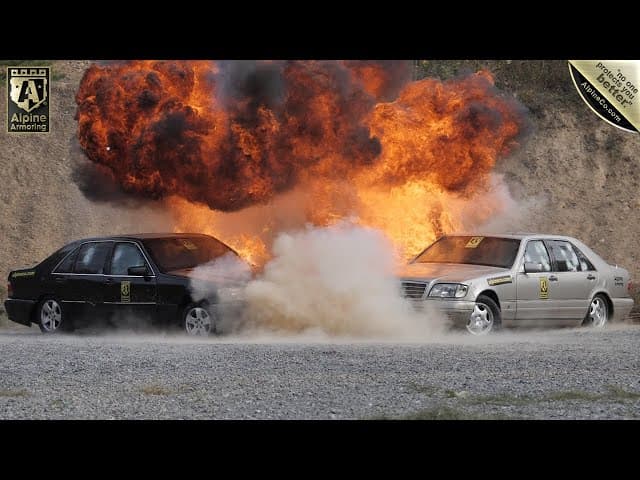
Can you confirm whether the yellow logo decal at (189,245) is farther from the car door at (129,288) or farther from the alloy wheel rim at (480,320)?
the alloy wheel rim at (480,320)

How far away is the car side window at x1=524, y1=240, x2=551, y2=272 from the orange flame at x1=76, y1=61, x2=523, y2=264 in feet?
11.5

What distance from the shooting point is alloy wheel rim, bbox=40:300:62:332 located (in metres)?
16.2

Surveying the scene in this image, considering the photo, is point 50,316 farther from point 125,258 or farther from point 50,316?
point 125,258

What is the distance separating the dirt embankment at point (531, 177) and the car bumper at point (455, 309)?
13.9m

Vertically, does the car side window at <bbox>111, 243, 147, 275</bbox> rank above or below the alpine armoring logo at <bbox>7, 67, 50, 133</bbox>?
below

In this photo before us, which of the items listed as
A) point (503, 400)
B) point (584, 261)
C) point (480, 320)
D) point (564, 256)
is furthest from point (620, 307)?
point (503, 400)

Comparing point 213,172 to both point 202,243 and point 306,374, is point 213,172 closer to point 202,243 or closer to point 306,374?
point 202,243

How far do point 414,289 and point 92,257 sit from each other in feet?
16.5

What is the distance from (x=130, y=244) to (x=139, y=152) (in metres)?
3.28

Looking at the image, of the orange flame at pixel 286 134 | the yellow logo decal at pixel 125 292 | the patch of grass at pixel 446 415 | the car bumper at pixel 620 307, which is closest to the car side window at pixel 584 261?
the car bumper at pixel 620 307

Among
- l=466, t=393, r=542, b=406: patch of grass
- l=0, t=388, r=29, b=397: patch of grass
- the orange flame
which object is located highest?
the orange flame

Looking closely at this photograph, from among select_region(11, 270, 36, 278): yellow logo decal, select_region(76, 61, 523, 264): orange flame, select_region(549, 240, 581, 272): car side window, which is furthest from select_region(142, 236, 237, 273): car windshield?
select_region(549, 240, 581, 272): car side window

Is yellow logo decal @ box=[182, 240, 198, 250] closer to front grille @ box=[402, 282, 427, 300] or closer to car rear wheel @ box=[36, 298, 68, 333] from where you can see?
car rear wheel @ box=[36, 298, 68, 333]

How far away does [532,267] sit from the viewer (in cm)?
1552
